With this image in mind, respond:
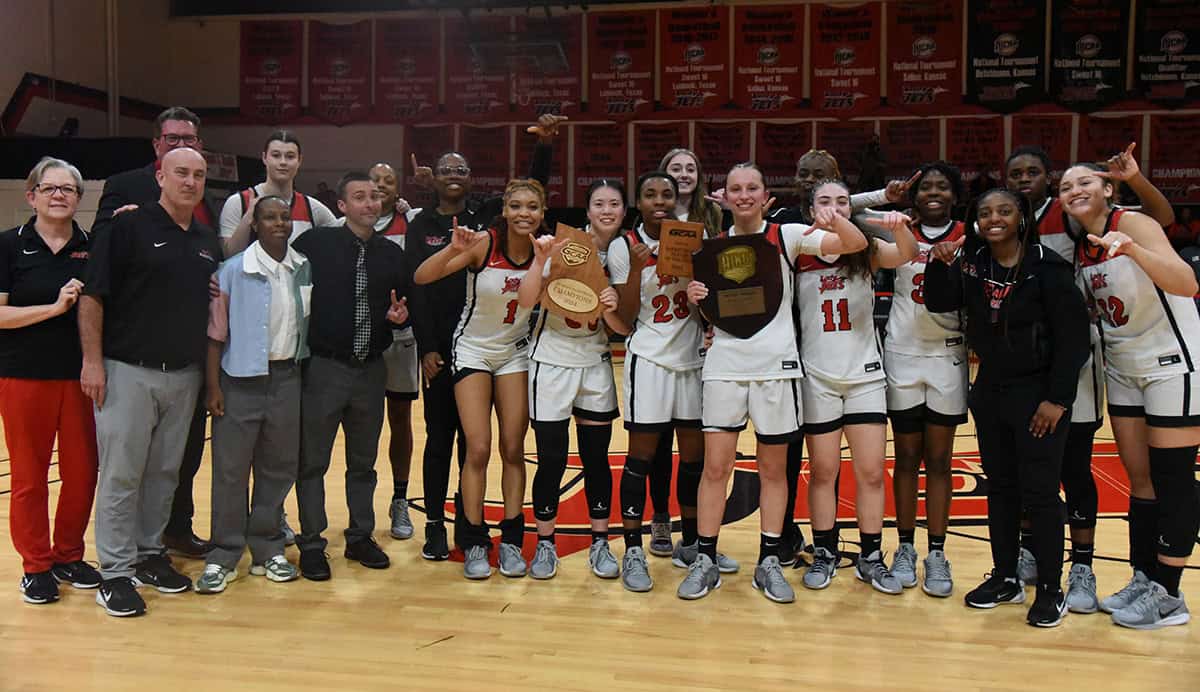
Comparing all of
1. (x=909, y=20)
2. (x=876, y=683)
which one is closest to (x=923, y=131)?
(x=909, y=20)

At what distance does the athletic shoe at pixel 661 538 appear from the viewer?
15.7 ft

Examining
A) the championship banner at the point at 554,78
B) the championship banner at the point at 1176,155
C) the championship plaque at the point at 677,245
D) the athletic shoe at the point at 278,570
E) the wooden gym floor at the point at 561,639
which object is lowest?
the wooden gym floor at the point at 561,639

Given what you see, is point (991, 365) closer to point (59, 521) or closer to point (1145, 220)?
point (1145, 220)

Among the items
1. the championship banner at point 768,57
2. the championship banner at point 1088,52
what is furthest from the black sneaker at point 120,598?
the championship banner at point 1088,52

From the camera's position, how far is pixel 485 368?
4410 millimetres

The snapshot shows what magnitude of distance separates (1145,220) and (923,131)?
34.2 ft

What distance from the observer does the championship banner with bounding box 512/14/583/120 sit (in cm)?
1420

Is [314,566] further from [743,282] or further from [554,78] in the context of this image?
[554,78]

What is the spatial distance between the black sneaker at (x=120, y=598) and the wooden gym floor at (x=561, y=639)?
0.17 ft

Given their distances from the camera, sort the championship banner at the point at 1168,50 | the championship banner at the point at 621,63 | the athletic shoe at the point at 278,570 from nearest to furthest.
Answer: the athletic shoe at the point at 278,570, the championship banner at the point at 1168,50, the championship banner at the point at 621,63

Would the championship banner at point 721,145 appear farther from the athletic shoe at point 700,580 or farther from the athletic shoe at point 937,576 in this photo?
the athletic shoe at point 700,580

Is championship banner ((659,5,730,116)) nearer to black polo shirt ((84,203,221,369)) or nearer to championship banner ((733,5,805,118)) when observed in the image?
championship banner ((733,5,805,118))

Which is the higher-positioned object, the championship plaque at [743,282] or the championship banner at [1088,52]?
the championship banner at [1088,52]

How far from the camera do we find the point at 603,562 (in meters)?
4.42
